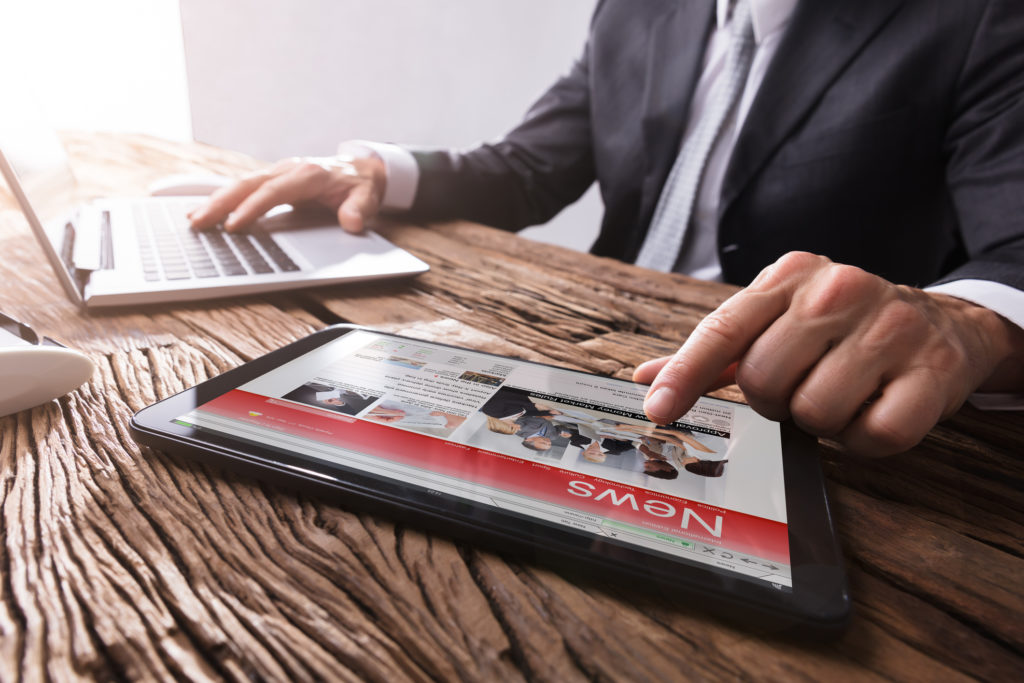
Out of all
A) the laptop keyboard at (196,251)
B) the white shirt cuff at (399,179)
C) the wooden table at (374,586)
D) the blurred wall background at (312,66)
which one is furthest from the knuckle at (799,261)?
the blurred wall background at (312,66)

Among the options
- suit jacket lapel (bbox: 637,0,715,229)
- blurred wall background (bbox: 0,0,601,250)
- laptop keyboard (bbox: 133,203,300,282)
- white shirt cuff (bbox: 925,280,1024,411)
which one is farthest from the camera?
blurred wall background (bbox: 0,0,601,250)

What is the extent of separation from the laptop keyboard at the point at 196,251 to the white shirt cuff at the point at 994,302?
1.96 ft

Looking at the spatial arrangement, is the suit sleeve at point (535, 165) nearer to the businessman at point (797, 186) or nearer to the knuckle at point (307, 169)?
the businessman at point (797, 186)

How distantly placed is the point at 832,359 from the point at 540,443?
0.18 m

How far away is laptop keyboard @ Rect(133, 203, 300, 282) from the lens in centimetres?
58

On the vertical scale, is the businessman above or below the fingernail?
above

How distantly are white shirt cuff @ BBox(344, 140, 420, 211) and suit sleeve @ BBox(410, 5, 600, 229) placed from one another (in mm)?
74

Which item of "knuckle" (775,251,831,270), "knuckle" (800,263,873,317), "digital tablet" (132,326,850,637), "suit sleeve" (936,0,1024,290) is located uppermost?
"suit sleeve" (936,0,1024,290)

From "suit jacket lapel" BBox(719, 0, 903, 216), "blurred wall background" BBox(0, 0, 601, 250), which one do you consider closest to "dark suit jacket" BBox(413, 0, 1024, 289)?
"suit jacket lapel" BBox(719, 0, 903, 216)

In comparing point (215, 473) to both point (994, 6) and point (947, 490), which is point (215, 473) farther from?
point (994, 6)

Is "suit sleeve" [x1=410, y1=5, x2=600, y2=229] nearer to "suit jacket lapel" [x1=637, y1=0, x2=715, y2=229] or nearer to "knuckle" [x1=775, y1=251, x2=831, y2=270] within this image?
"suit jacket lapel" [x1=637, y1=0, x2=715, y2=229]

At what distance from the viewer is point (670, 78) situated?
100 cm

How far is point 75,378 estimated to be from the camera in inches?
14.6

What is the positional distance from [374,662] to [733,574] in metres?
0.14
